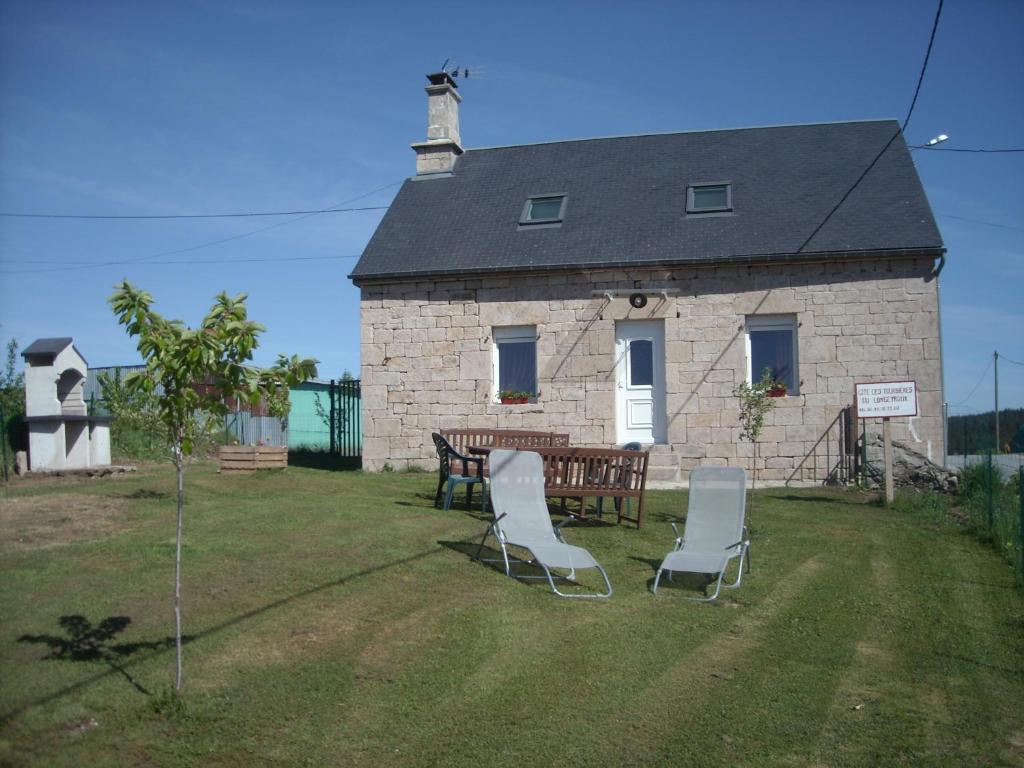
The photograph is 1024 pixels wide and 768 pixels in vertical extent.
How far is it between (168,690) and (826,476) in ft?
38.2

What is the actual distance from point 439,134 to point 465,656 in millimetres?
14617

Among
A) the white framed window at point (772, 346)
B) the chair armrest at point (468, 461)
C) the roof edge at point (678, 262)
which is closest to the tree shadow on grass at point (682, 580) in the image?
the chair armrest at point (468, 461)

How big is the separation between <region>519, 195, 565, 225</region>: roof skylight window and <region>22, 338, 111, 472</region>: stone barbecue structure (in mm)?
7586

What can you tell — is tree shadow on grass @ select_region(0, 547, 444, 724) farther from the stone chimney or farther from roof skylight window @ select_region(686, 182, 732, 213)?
the stone chimney

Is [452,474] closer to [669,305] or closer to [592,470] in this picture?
[592,470]

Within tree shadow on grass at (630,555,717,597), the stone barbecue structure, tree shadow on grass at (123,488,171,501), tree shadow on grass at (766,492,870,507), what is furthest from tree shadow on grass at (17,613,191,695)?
tree shadow on grass at (766,492,870,507)

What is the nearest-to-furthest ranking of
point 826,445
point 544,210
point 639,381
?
1. point 826,445
2. point 639,381
3. point 544,210

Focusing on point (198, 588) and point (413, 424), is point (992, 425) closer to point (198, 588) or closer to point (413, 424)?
point (413, 424)

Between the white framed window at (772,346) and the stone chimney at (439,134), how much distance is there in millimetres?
7052

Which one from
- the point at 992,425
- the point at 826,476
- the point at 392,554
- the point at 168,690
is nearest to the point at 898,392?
the point at 826,476

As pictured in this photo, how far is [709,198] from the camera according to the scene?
1600 cm

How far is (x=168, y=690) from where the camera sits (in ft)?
15.0

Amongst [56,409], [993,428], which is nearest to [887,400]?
[56,409]

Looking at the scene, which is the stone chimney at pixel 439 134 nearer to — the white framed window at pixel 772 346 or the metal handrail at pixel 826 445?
the white framed window at pixel 772 346
